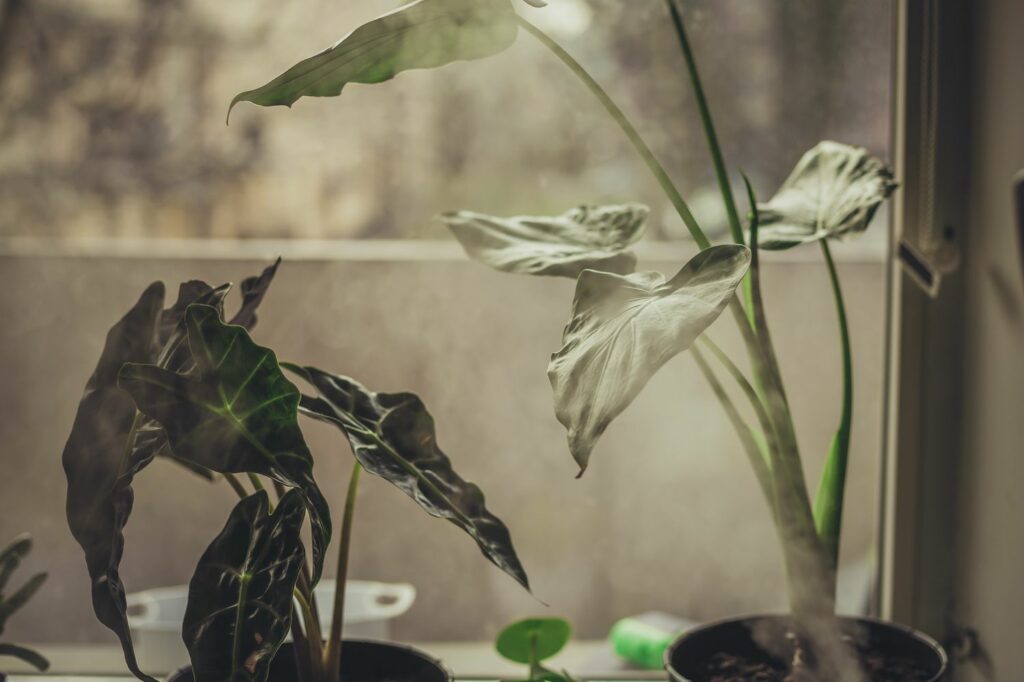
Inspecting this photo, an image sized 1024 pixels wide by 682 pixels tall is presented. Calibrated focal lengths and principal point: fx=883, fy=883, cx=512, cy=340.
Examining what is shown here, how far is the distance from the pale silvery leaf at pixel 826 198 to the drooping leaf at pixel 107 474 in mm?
559

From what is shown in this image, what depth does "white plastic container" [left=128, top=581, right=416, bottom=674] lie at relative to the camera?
102 cm

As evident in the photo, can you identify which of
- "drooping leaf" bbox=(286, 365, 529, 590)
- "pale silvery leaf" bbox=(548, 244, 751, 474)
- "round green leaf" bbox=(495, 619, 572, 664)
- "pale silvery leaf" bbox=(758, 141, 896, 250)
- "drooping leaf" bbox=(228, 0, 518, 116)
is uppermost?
"drooping leaf" bbox=(228, 0, 518, 116)

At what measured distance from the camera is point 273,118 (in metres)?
1.08

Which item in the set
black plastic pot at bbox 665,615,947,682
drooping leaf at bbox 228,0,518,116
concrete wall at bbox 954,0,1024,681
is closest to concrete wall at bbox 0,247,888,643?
concrete wall at bbox 954,0,1024,681

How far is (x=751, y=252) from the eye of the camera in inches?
27.0

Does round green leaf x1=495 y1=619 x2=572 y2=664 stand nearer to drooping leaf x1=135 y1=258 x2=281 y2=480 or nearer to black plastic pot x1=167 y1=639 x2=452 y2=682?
black plastic pot x1=167 y1=639 x2=452 y2=682

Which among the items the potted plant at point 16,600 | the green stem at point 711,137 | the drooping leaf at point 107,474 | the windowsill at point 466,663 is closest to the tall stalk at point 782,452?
the green stem at point 711,137

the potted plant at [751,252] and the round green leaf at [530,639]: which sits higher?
the potted plant at [751,252]

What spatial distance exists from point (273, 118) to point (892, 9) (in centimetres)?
76

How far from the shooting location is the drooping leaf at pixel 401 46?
0.73 meters

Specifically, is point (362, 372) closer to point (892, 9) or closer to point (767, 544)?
point (767, 544)

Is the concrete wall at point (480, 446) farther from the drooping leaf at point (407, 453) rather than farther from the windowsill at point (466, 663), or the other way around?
the drooping leaf at point (407, 453)

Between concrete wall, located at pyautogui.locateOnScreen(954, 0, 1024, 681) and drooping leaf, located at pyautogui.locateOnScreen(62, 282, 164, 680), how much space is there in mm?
837

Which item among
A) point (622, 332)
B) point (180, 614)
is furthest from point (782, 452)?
point (180, 614)
